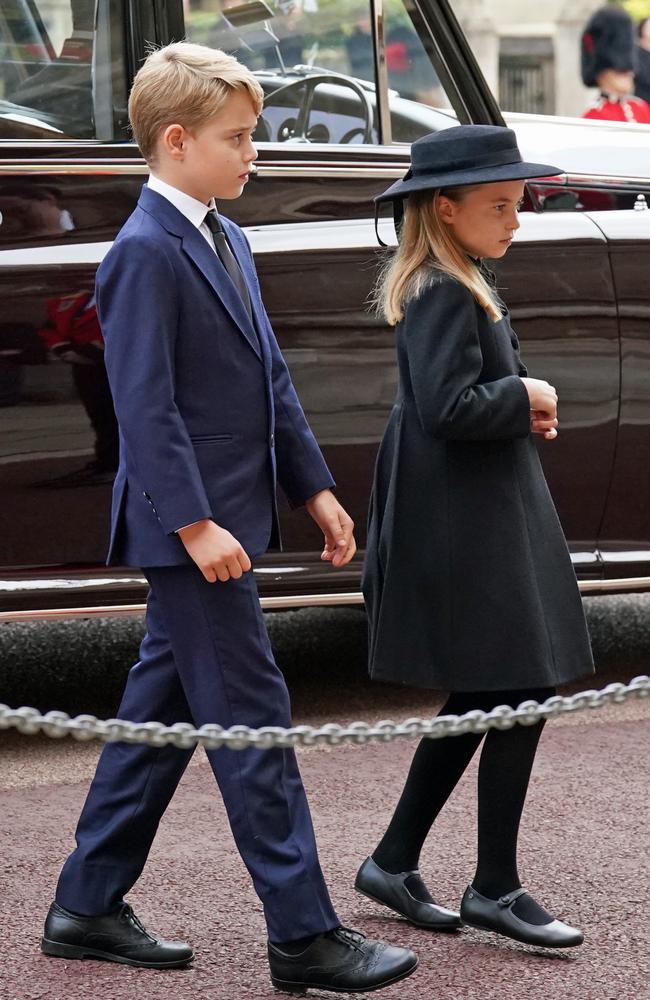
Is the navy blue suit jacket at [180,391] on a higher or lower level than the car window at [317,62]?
Result: lower

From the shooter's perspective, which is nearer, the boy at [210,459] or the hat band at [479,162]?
the boy at [210,459]

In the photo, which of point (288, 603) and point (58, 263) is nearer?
point (58, 263)

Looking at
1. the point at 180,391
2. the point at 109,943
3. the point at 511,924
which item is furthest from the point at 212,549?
the point at 511,924

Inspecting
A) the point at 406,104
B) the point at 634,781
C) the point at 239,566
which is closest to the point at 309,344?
the point at 406,104

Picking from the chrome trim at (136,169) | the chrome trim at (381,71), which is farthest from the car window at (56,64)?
the chrome trim at (381,71)

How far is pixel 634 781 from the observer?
164 inches

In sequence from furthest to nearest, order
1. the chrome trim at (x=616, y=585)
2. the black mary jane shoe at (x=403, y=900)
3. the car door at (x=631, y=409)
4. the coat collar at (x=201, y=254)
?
the chrome trim at (x=616, y=585) < the car door at (x=631, y=409) < the black mary jane shoe at (x=403, y=900) < the coat collar at (x=201, y=254)

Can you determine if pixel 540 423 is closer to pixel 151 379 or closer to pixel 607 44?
pixel 151 379

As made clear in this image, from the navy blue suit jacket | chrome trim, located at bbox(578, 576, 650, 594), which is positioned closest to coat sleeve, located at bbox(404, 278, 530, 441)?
the navy blue suit jacket

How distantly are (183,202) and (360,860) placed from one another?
1.52 metres

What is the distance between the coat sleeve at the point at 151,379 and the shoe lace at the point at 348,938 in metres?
0.77

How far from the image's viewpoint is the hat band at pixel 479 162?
3.08m

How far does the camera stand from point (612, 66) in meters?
8.41

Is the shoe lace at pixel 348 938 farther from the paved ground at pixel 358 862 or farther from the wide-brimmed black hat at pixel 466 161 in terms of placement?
the wide-brimmed black hat at pixel 466 161
